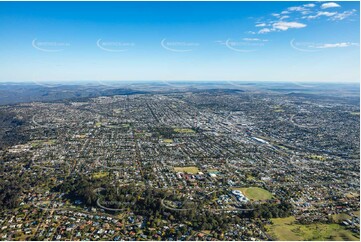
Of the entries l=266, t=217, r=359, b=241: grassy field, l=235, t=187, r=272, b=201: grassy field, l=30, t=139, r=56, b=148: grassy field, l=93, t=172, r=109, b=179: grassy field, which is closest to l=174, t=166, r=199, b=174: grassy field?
l=235, t=187, r=272, b=201: grassy field

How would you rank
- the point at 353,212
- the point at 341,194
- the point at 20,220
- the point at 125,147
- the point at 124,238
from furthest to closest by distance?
the point at 125,147, the point at 341,194, the point at 353,212, the point at 20,220, the point at 124,238

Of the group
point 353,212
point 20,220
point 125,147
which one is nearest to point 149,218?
point 20,220

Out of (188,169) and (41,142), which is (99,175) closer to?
(188,169)

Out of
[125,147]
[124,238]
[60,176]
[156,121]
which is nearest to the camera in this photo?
[124,238]


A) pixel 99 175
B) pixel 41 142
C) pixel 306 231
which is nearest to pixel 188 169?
pixel 99 175

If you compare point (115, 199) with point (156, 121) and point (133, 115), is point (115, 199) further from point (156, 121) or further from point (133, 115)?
point (133, 115)

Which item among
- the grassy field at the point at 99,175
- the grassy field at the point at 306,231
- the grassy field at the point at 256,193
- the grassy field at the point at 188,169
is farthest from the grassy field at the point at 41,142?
the grassy field at the point at 306,231

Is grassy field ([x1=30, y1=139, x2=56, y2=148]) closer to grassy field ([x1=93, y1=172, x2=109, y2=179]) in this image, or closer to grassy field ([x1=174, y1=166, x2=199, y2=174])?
grassy field ([x1=93, y1=172, x2=109, y2=179])
